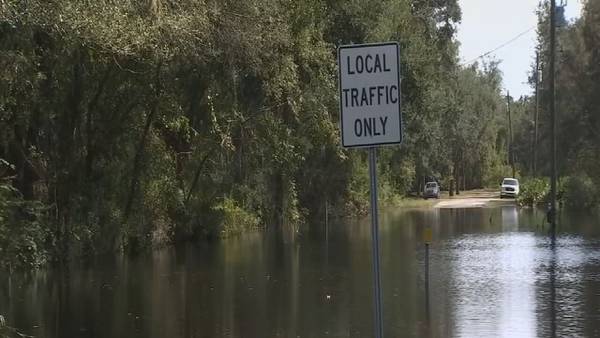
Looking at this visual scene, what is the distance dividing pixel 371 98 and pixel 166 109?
2090 centimetres

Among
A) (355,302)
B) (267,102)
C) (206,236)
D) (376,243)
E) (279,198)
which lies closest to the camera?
(376,243)

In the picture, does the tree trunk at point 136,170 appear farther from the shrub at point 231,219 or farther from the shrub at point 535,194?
the shrub at point 535,194

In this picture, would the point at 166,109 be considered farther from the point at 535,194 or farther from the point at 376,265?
the point at 535,194

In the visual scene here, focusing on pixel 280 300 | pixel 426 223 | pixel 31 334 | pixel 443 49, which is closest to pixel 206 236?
pixel 426 223

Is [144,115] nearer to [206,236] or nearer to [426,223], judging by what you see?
[206,236]

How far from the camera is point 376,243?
5.76m

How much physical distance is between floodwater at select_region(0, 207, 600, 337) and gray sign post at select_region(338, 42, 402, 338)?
745 cm

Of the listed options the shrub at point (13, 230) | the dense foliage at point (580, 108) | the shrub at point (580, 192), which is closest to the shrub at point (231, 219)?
the shrub at point (13, 230)

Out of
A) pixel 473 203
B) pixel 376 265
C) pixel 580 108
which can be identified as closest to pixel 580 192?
pixel 580 108

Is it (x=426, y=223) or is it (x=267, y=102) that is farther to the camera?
(x=426, y=223)

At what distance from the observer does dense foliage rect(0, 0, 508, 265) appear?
14.9m

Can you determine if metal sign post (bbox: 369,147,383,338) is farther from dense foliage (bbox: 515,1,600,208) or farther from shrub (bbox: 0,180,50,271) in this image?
dense foliage (bbox: 515,1,600,208)

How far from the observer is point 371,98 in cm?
583

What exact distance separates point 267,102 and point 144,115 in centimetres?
500
